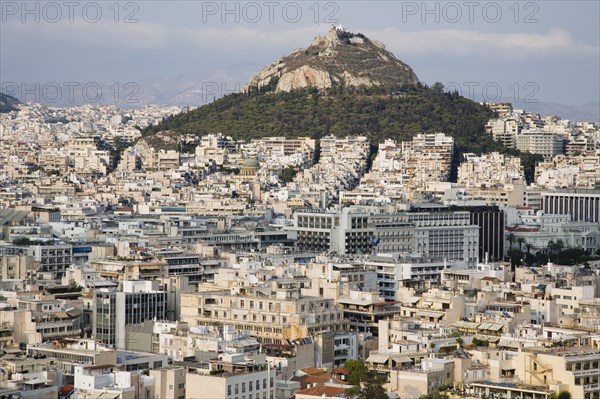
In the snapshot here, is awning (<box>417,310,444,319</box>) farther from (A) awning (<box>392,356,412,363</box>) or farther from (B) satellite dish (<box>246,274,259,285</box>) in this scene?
(A) awning (<box>392,356,412,363</box>)

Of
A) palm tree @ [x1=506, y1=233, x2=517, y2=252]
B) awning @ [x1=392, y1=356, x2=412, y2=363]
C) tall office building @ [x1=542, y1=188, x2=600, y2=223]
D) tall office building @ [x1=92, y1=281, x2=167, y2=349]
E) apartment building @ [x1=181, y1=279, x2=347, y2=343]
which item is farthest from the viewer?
tall office building @ [x1=542, y1=188, x2=600, y2=223]

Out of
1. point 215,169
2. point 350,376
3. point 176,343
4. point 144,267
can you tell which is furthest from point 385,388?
point 215,169

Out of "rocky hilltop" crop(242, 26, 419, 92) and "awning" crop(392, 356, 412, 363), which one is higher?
"rocky hilltop" crop(242, 26, 419, 92)

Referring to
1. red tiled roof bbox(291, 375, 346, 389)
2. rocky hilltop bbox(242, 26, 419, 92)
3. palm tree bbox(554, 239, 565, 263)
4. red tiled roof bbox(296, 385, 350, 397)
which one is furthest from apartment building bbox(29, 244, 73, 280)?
rocky hilltop bbox(242, 26, 419, 92)

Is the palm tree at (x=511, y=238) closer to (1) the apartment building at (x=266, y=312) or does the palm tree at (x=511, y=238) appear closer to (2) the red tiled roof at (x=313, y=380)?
(1) the apartment building at (x=266, y=312)

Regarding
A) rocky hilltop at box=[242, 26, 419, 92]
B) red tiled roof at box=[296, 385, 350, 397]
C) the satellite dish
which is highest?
rocky hilltop at box=[242, 26, 419, 92]

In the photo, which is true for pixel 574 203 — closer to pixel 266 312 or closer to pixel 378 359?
pixel 266 312

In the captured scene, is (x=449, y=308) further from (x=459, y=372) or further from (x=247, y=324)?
(x=459, y=372)

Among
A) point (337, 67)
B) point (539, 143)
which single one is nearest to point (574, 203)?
point (539, 143)
